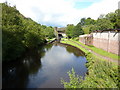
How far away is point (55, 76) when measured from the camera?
13.6 m

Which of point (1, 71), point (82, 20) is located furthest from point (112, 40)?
point (82, 20)

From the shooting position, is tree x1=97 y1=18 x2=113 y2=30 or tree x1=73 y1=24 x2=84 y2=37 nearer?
tree x1=97 y1=18 x2=113 y2=30

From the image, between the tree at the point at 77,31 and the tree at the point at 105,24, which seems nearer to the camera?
the tree at the point at 105,24

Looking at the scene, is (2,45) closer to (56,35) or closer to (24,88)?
(24,88)

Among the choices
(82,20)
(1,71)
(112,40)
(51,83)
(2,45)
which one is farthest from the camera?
(82,20)

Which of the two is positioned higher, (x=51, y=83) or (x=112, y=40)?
(x=112, y=40)

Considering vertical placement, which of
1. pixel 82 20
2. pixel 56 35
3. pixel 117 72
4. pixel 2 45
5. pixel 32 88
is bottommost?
pixel 32 88

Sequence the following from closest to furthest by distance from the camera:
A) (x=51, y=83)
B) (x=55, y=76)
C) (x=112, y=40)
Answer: (x=51, y=83)
(x=55, y=76)
(x=112, y=40)

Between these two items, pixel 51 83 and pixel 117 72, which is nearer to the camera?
pixel 117 72

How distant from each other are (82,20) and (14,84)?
12398cm

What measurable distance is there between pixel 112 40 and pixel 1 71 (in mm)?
19622

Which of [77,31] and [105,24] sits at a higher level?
[105,24]

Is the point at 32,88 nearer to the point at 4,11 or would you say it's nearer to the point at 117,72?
the point at 117,72

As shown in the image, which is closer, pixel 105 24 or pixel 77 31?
pixel 105 24
